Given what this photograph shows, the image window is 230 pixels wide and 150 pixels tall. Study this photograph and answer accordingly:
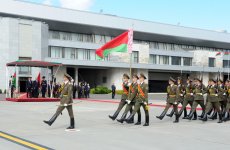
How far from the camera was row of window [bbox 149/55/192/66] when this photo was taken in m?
66.7

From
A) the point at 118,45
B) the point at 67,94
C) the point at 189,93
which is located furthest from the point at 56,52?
the point at 67,94

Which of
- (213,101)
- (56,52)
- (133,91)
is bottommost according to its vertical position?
(213,101)

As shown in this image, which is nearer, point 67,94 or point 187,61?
point 67,94

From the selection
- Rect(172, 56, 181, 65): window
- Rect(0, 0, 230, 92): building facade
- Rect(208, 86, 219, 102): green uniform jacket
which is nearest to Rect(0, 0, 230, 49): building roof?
Rect(0, 0, 230, 92): building facade

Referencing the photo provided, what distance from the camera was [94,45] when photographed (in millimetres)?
58719

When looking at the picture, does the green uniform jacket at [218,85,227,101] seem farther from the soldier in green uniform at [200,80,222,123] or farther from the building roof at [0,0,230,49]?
the building roof at [0,0,230,49]

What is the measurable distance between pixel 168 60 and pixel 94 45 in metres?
17.0

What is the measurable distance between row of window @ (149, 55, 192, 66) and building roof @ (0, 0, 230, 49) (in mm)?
4159

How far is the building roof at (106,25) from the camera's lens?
52.9 metres

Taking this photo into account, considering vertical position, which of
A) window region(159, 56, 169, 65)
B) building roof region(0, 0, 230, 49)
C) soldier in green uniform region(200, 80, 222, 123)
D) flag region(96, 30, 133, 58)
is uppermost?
building roof region(0, 0, 230, 49)

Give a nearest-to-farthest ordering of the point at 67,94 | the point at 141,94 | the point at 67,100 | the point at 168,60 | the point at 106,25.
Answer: the point at 67,100
the point at 67,94
the point at 141,94
the point at 106,25
the point at 168,60

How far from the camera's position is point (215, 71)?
7438cm

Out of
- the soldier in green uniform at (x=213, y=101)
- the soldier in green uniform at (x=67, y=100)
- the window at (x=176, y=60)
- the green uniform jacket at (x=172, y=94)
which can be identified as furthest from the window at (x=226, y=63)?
the soldier in green uniform at (x=67, y=100)

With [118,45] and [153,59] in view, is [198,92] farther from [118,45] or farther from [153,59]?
[153,59]
